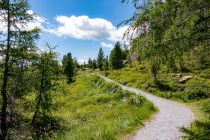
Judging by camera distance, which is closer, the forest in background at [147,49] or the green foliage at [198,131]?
the forest in background at [147,49]

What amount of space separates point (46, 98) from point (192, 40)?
56.1 ft

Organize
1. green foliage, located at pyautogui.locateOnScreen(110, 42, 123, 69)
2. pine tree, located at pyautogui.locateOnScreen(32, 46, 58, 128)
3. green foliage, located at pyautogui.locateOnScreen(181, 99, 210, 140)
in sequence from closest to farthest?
green foliage, located at pyautogui.locateOnScreen(181, 99, 210, 140) → pine tree, located at pyautogui.locateOnScreen(32, 46, 58, 128) → green foliage, located at pyautogui.locateOnScreen(110, 42, 123, 69)

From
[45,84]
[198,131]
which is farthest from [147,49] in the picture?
[45,84]

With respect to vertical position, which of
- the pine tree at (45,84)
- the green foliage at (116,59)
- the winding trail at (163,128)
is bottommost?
the winding trail at (163,128)

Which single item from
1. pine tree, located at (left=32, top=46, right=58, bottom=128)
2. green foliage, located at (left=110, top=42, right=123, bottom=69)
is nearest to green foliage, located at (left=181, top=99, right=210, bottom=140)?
pine tree, located at (left=32, top=46, right=58, bottom=128)

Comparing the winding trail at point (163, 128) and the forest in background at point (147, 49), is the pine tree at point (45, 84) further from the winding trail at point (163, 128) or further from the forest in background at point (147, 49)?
the winding trail at point (163, 128)

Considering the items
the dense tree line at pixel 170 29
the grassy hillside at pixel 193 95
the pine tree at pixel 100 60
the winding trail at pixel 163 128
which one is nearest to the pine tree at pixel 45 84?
the grassy hillside at pixel 193 95

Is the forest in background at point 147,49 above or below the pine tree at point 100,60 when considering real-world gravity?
below

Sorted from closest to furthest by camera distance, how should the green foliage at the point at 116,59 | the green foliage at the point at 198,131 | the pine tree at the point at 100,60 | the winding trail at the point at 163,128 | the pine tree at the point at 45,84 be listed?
the green foliage at the point at 198,131, the winding trail at the point at 163,128, the pine tree at the point at 45,84, the green foliage at the point at 116,59, the pine tree at the point at 100,60

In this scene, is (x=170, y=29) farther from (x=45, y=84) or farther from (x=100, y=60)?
(x=100, y=60)

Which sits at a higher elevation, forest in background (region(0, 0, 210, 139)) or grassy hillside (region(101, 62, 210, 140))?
forest in background (region(0, 0, 210, 139))

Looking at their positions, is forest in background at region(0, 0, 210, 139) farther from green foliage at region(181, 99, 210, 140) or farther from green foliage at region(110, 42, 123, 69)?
green foliage at region(110, 42, 123, 69)

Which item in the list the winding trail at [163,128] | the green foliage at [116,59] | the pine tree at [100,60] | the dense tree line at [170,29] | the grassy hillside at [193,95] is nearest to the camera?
the dense tree line at [170,29]

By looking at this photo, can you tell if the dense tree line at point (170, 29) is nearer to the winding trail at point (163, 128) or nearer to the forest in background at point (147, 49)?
the forest in background at point (147, 49)
